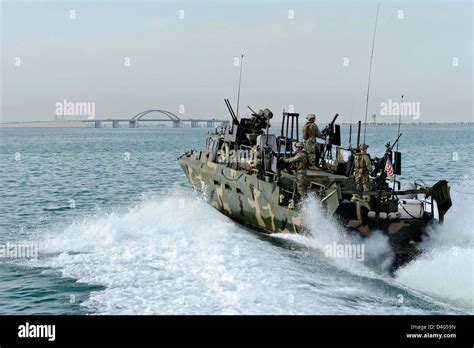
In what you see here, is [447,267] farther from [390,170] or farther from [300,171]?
[300,171]

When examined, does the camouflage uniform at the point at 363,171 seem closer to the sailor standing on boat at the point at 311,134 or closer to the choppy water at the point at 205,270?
the choppy water at the point at 205,270

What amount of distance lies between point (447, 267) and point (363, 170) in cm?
359

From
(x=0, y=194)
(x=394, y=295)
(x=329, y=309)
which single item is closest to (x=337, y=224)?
(x=394, y=295)

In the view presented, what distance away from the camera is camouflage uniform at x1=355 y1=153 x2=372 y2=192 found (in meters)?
14.1

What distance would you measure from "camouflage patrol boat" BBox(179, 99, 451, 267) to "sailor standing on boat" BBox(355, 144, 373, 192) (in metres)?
0.17

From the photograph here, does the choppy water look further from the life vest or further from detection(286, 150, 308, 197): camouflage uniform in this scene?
Answer: the life vest

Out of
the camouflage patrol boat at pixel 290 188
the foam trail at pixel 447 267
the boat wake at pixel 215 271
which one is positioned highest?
the camouflage patrol boat at pixel 290 188

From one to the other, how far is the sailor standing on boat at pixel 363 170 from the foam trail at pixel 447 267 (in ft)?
6.91

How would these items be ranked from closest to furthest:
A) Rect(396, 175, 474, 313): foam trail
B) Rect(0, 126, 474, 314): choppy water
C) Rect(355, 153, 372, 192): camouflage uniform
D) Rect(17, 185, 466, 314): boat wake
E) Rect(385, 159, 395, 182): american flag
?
Rect(17, 185, 466, 314): boat wake, Rect(0, 126, 474, 314): choppy water, Rect(396, 175, 474, 313): foam trail, Rect(385, 159, 395, 182): american flag, Rect(355, 153, 372, 192): camouflage uniform

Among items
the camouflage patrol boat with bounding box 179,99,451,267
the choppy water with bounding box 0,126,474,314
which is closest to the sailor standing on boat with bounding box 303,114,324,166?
the camouflage patrol boat with bounding box 179,99,451,267

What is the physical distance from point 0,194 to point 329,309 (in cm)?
2013

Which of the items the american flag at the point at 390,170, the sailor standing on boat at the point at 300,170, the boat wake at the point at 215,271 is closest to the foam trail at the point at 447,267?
the boat wake at the point at 215,271

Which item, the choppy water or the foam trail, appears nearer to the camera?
the choppy water

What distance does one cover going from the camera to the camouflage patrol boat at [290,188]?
12.7 m
